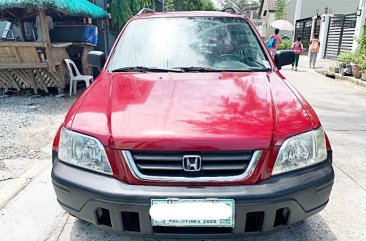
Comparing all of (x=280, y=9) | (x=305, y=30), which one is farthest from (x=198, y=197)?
(x=280, y=9)

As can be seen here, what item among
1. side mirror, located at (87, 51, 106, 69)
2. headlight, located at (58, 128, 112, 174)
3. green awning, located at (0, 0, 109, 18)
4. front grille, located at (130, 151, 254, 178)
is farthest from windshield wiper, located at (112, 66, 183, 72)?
green awning, located at (0, 0, 109, 18)

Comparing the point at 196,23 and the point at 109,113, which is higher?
the point at 196,23

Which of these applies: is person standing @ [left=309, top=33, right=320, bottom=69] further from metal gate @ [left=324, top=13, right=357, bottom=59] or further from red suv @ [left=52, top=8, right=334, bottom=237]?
red suv @ [left=52, top=8, right=334, bottom=237]

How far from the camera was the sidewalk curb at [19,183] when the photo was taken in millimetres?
2933

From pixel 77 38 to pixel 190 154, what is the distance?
1037cm

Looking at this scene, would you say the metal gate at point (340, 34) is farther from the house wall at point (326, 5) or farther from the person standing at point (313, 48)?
the house wall at point (326, 5)

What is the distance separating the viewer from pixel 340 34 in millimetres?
15688

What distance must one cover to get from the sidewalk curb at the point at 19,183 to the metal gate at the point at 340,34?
48.5 ft

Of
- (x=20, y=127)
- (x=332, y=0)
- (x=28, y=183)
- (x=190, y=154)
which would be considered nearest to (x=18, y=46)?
(x=20, y=127)

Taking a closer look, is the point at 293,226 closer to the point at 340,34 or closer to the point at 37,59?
the point at 37,59

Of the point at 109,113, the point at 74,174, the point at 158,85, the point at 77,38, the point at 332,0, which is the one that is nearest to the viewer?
the point at 74,174

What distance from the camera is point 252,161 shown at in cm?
177

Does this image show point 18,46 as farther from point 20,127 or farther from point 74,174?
point 74,174

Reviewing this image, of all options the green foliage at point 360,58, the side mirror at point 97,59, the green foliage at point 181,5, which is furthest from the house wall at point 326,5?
the side mirror at point 97,59
